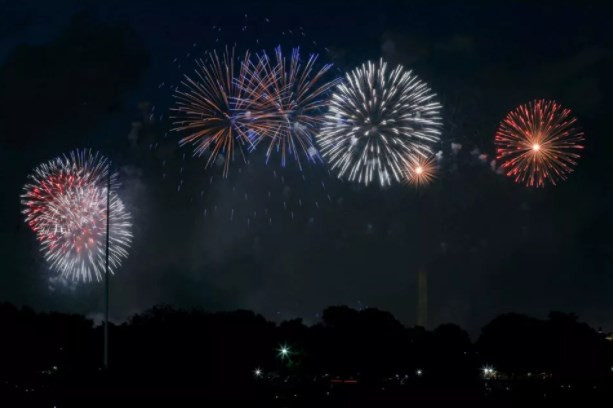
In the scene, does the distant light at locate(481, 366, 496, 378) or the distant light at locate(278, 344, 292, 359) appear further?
the distant light at locate(481, 366, 496, 378)

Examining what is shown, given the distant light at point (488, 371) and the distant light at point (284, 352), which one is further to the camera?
the distant light at point (488, 371)

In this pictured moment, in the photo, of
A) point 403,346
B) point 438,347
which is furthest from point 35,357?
point 438,347

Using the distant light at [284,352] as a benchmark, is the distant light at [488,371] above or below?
below

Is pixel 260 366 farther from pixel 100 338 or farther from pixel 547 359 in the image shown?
pixel 547 359

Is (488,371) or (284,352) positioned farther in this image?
(488,371)

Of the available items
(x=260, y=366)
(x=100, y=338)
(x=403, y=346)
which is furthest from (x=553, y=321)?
(x=100, y=338)

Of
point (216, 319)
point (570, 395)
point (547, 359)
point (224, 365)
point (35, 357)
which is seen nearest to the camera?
point (570, 395)

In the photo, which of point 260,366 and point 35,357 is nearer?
point 35,357

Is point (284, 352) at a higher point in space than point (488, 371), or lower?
higher

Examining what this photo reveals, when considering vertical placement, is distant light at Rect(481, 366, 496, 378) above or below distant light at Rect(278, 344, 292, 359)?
below

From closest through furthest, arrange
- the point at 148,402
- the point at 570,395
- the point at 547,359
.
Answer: the point at 148,402, the point at 570,395, the point at 547,359
